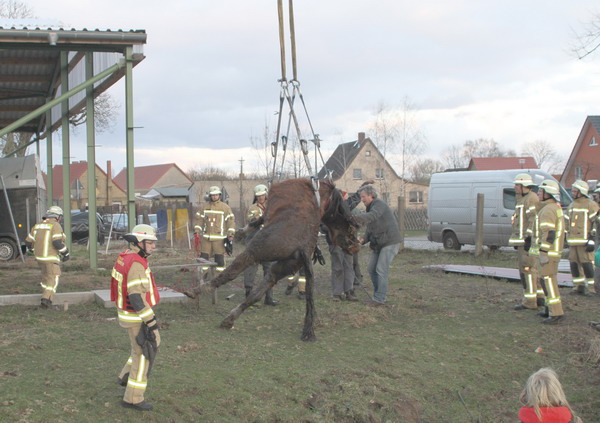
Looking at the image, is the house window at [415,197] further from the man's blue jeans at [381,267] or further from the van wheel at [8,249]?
the man's blue jeans at [381,267]

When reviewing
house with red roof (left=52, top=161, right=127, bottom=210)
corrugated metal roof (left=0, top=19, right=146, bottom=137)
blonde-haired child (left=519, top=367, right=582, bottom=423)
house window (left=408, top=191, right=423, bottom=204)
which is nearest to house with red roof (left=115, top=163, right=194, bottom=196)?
house with red roof (left=52, top=161, right=127, bottom=210)

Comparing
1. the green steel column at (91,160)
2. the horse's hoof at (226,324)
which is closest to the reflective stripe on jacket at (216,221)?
the green steel column at (91,160)

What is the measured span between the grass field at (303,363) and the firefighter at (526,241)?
1.49ft

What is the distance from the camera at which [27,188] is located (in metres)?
18.0

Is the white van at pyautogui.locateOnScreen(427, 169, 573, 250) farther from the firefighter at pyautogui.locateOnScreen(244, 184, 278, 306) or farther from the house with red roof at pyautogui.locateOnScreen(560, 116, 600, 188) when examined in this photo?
the house with red roof at pyautogui.locateOnScreen(560, 116, 600, 188)

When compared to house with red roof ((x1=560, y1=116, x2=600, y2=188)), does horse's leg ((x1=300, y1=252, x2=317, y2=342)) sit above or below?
below

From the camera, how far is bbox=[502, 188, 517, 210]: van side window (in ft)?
62.5

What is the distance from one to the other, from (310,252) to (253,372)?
2046 millimetres

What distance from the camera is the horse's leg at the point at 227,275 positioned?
24.3 ft

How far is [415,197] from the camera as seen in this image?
58750 millimetres

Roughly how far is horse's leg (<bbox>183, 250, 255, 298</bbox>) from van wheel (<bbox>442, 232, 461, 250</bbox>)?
14.0 metres

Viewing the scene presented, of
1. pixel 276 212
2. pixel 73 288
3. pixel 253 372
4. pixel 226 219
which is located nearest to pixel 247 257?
pixel 276 212

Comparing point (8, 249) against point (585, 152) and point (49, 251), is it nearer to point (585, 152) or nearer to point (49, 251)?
point (49, 251)

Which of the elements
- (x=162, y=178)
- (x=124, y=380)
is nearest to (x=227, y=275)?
(x=124, y=380)
